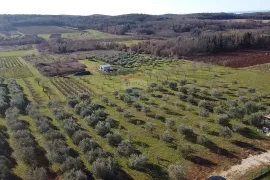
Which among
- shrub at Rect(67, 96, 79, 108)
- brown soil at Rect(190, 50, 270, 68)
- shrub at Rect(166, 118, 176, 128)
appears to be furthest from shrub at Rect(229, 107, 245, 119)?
brown soil at Rect(190, 50, 270, 68)

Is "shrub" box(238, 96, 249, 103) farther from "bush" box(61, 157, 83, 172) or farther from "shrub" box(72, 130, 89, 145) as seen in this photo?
"bush" box(61, 157, 83, 172)

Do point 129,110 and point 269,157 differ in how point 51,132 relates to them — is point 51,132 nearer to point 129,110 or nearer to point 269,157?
point 129,110

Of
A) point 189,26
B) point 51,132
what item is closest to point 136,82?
point 51,132

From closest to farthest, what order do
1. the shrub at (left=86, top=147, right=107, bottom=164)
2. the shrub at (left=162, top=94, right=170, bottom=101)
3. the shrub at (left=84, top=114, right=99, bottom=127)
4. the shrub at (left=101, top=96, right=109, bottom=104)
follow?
the shrub at (left=86, top=147, right=107, bottom=164), the shrub at (left=84, top=114, right=99, bottom=127), the shrub at (left=101, top=96, right=109, bottom=104), the shrub at (left=162, top=94, right=170, bottom=101)

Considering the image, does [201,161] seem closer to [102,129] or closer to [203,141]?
[203,141]

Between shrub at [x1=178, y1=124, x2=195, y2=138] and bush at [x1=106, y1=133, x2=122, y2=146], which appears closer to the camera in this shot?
bush at [x1=106, y1=133, x2=122, y2=146]

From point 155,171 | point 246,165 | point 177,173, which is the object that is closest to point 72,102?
point 155,171

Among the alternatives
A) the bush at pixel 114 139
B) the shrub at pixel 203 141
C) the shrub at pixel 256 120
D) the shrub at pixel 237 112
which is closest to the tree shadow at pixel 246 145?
the shrub at pixel 203 141

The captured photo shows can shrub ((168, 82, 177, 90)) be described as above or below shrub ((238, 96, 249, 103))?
above
